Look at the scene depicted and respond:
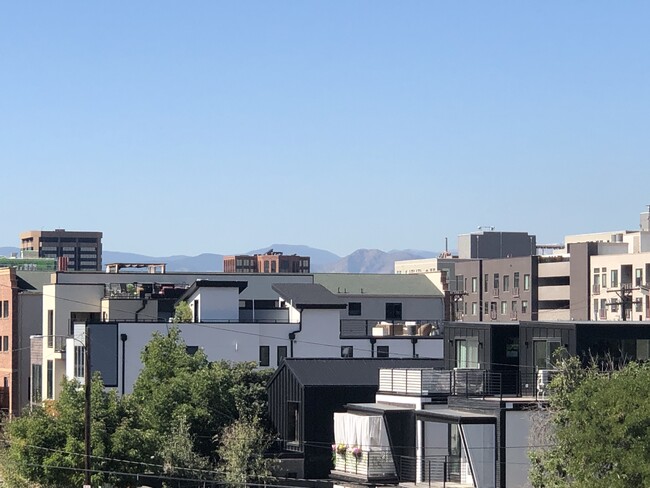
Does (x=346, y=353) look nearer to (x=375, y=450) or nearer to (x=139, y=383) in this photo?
(x=139, y=383)

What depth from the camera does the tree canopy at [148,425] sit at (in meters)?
59.7

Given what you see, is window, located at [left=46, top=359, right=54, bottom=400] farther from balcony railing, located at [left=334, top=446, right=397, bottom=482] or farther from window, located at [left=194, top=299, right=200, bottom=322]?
balcony railing, located at [left=334, top=446, right=397, bottom=482]

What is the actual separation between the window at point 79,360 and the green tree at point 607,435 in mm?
49982

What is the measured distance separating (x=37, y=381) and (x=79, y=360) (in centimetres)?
1228

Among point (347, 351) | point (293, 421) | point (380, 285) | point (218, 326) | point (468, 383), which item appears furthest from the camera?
point (380, 285)

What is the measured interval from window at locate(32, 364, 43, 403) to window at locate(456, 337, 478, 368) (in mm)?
43694

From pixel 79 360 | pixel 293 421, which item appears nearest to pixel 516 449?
pixel 293 421

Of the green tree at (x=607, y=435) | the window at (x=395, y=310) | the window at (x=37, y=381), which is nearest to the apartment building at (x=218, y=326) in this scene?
the window at (x=37, y=381)

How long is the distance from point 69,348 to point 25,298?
78.5 ft

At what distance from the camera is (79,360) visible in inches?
3656

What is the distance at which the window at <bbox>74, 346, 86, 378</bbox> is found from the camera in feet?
302

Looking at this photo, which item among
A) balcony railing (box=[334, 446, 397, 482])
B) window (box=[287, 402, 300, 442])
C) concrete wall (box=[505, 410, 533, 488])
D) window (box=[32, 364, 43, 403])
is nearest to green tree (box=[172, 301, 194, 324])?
window (box=[32, 364, 43, 403])

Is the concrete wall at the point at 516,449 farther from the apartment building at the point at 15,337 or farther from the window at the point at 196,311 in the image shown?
the apartment building at the point at 15,337

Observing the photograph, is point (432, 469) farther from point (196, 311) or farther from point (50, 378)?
point (50, 378)
